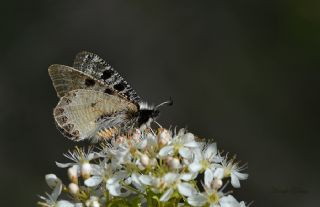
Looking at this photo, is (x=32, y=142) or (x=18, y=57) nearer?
(x=32, y=142)

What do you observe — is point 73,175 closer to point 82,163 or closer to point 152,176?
point 82,163

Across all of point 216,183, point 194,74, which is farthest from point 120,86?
point 194,74

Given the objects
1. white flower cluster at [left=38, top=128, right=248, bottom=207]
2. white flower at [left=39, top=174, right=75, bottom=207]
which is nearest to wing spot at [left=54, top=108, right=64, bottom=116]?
white flower cluster at [left=38, top=128, right=248, bottom=207]


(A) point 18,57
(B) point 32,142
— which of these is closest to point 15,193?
(B) point 32,142

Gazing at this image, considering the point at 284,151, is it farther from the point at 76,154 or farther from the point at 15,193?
the point at 76,154

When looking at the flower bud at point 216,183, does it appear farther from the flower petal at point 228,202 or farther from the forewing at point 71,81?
the forewing at point 71,81

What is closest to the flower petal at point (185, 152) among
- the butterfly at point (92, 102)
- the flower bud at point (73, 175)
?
the flower bud at point (73, 175)

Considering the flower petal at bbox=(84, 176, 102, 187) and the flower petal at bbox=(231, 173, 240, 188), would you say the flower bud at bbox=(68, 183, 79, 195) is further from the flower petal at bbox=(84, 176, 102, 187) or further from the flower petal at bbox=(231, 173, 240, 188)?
the flower petal at bbox=(231, 173, 240, 188)
